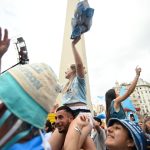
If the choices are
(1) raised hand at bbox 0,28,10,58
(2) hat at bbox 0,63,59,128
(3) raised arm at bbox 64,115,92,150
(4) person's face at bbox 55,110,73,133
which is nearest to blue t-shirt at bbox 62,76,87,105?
(4) person's face at bbox 55,110,73,133

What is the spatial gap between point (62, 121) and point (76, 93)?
55 cm

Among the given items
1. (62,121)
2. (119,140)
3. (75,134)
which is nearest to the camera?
(75,134)

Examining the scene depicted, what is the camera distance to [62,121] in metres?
2.86

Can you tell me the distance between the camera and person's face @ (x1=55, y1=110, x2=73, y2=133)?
2838 millimetres

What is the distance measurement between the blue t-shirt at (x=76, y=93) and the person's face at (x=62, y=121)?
1.24 feet

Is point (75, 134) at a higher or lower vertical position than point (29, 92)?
lower

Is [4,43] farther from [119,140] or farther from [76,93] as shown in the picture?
[76,93]

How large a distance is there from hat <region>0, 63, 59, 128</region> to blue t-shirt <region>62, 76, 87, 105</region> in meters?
1.95

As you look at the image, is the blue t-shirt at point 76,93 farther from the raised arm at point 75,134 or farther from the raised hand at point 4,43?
the raised hand at point 4,43

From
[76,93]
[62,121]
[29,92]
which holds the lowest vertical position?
[62,121]

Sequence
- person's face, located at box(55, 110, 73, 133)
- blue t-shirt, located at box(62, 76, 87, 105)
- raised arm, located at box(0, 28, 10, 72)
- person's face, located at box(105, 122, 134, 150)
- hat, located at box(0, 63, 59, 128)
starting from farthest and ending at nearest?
blue t-shirt, located at box(62, 76, 87, 105), person's face, located at box(55, 110, 73, 133), person's face, located at box(105, 122, 134, 150), raised arm, located at box(0, 28, 10, 72), hat, located at box(0, 63, 59, 128)

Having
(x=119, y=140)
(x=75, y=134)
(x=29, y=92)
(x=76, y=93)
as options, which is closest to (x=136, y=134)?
(x=119, y=140)

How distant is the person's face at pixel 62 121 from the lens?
2.84 meters

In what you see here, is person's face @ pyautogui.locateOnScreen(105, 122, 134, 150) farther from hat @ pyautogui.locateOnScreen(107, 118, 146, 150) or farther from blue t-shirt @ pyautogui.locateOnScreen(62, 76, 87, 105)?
blue t-shirt @ pyautogui.locateOnScreen(62, 76, 87, 105)
